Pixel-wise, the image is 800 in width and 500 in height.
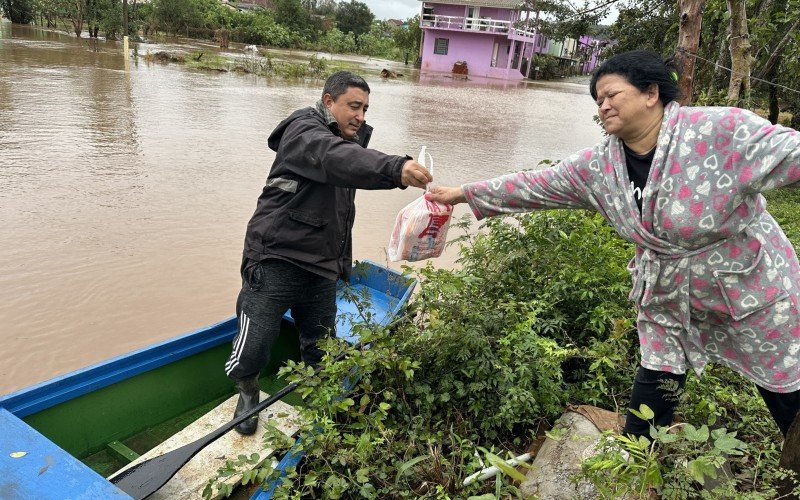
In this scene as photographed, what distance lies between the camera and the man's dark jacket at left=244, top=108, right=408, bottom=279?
2.41 m

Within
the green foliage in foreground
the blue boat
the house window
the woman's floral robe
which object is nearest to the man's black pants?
the green foliage in foreground

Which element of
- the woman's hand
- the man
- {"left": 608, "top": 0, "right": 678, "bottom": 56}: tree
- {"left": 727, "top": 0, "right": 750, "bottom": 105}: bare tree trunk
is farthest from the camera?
{"left": 608, "top": 0, "right": 678, "bottom": 56}: tree

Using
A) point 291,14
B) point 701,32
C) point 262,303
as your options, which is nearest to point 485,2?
point 291,14

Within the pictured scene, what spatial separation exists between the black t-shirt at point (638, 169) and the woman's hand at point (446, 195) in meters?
0.64

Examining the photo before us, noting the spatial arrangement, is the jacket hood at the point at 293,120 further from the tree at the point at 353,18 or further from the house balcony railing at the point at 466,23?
the tree at the point at 353,18

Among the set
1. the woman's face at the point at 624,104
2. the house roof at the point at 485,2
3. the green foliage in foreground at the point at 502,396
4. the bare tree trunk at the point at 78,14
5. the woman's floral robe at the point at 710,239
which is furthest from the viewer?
the house roof at the point at 485,2

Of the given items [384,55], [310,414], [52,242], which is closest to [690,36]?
[310,414]

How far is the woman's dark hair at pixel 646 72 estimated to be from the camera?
1.89 meters

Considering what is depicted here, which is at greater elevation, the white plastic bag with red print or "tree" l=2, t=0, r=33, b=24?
"tree" l=2, t=0, r=33, b=24

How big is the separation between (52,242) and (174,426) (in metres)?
3.49

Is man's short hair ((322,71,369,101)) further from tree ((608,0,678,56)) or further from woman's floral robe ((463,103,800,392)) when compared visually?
tree ((608,0,678,56))

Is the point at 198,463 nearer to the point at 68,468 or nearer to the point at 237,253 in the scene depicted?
the point at 68,468

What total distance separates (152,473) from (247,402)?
59 centimetres

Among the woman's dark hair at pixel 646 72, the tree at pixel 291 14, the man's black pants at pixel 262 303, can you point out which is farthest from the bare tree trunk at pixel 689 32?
the tree at pixel 291 14
